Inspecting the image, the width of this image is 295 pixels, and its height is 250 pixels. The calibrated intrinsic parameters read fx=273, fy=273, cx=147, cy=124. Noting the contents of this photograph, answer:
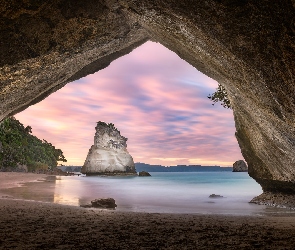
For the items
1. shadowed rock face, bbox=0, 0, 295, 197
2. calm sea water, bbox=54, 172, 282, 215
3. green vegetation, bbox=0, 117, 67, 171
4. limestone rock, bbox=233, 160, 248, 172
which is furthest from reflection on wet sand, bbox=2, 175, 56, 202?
limestone rock, bbox=233, 160, 248, 172

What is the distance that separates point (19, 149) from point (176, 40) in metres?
58.6

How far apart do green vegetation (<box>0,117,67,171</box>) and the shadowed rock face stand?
1246 inches

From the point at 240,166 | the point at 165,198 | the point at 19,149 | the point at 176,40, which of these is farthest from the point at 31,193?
the point at 240,166

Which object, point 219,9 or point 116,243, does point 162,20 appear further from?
point 116,243

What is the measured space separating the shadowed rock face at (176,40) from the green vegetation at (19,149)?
104ft

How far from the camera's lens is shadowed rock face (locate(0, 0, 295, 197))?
514 centimetres

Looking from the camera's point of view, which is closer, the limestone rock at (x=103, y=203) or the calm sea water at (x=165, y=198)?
the limestone rock at (x=103, y=203)

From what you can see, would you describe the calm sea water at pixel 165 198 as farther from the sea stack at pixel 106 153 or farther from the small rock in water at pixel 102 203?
the sea stack at pixel 106 153

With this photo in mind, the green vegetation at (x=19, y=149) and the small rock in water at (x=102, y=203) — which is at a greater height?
the green vegetation at (x=19, y=149)

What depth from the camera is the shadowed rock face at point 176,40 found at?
5.14 meters

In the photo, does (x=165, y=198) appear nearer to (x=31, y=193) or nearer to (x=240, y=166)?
(x=31, y=193)

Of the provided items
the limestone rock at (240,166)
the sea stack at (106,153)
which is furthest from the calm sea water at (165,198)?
the limestone rock at (240,166)

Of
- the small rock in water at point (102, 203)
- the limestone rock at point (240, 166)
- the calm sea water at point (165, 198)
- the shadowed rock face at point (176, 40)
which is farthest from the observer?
the limestone rock at point (240, 166)

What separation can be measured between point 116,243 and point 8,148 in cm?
5651
